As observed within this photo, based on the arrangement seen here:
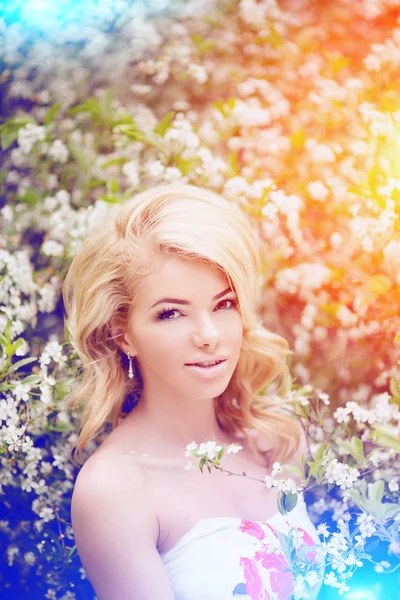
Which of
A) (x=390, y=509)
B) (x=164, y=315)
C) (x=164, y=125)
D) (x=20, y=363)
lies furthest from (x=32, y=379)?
(x=390, y=509)

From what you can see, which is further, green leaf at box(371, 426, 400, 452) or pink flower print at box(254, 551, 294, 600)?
green leaf at box(371, 426, 400, 452)

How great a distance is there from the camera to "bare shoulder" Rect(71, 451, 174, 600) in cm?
117

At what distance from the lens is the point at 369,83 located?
149 cm

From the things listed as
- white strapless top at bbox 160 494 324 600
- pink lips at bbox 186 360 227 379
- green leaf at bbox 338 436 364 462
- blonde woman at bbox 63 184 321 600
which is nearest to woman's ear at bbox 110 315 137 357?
blonde woman at bbox 63 184 321 600

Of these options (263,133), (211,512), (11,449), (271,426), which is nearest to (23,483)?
(11,449)

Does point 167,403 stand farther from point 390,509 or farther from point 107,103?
point 107,103

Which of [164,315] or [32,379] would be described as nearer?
[164,315]

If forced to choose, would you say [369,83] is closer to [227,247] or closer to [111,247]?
[227,247]

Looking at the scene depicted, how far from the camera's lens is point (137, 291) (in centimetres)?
126

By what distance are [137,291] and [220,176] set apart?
0.43m

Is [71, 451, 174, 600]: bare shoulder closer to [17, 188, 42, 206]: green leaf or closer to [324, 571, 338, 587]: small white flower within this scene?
[324, 571, 338, 587]: small white flower

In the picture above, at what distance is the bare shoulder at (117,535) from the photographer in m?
1.17

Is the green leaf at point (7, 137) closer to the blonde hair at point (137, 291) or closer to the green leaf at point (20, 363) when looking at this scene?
the blonde hair at point (137, 291)

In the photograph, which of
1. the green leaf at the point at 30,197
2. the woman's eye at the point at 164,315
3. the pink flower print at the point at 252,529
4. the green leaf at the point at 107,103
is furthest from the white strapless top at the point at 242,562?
the green leaf at the point at 107,103
